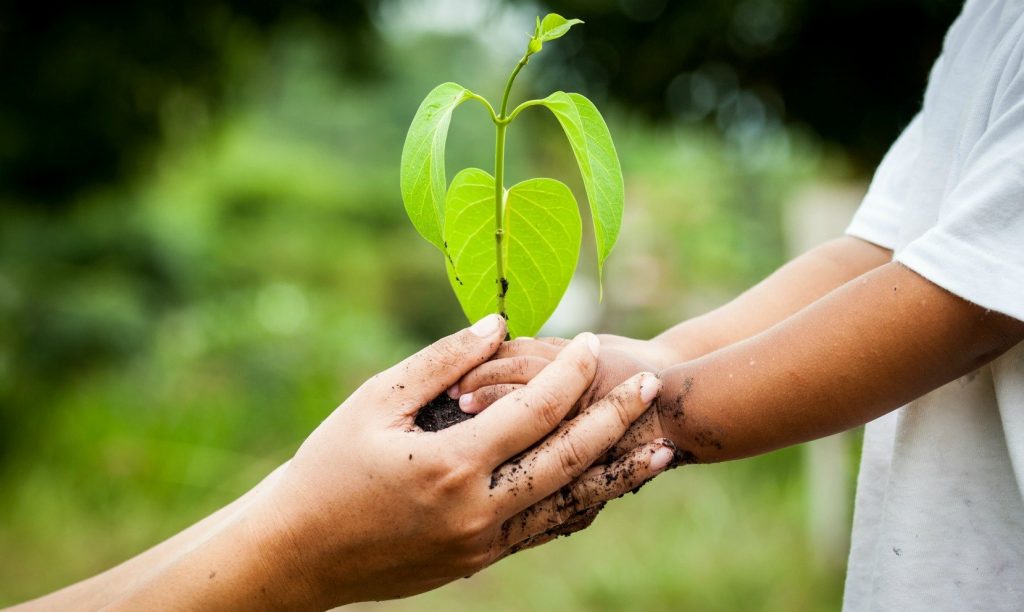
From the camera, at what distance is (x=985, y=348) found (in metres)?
0.93

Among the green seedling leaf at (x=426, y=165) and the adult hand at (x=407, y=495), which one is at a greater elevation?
the green seedling leaf at (x=426, y=165)

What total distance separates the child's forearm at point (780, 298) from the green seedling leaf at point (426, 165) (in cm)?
44

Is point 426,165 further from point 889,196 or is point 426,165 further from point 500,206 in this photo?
point 889,196

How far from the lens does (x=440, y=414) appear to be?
1.20 metres

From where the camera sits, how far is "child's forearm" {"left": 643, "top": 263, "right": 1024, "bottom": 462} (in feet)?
3.06

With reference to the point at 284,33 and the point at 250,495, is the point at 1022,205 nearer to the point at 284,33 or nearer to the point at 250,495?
the point at 250,495

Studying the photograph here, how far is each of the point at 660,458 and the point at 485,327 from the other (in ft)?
1.01

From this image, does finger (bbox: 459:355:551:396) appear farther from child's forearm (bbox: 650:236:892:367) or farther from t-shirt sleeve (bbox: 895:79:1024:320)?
t-shirt sleeve (bbox: 895:79:1024:320)

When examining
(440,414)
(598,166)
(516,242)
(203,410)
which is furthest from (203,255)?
(598,166)

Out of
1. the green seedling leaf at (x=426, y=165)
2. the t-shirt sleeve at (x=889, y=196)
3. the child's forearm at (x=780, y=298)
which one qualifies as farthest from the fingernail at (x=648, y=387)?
the t-shirt sleeve at (x=889, y=196)

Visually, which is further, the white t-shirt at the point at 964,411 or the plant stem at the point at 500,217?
the plant stem at the point at 500,217

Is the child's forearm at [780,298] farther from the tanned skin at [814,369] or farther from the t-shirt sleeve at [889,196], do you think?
the tanned skin at [814,369]

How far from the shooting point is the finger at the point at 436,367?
1.14 meters

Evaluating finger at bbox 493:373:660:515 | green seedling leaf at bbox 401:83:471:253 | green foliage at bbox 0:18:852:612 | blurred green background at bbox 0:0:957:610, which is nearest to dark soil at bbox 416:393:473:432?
finger at bbox 493:373:660:515
